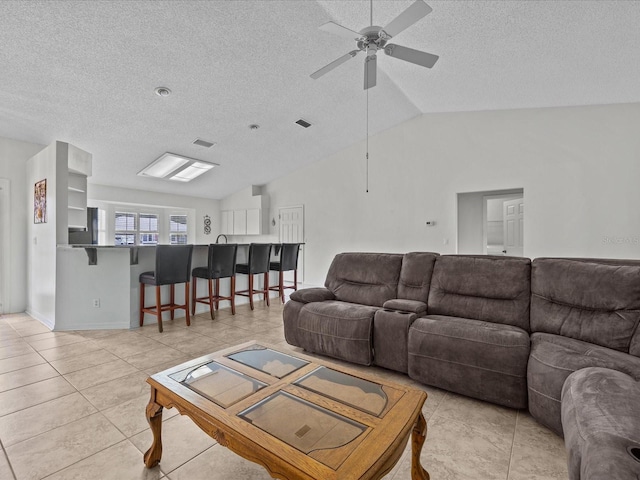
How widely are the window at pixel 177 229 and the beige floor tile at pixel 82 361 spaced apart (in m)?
5.31

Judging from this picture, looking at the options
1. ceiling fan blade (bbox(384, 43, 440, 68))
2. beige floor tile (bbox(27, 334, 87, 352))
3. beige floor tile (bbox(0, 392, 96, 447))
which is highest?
ceiling fan blade (bbox(384, 43, 440, 68))

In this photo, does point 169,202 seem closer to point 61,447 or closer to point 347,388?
point 61,447

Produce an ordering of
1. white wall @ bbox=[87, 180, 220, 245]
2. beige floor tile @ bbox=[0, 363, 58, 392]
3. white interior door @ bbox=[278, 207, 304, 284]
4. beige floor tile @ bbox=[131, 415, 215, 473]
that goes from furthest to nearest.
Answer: white interior door @ bbox=[278, 207, 304, 284] < white wall @ bbox=[87, 180, 220, 245] < beige floor tile @ bbox=[0, 363, 58, 392] < beige floor tile @ bbox=[131, 415, 215, 473]

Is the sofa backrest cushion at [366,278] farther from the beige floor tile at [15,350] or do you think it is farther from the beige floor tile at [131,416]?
the beige floor tile at [15,350]

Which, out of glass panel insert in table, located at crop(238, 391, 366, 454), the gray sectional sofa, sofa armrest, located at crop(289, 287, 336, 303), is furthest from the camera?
sofa armrest, located at crop(289, 287, 336, 303)

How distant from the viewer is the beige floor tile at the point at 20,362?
2686 millimetres

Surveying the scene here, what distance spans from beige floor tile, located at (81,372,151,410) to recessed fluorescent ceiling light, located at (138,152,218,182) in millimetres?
4213

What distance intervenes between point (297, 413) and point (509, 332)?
1.62 meters

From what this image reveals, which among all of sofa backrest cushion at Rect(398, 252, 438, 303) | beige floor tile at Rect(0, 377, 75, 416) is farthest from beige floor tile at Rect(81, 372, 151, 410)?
sofa backrest cushion at Rect(398, 252, 438, 303)

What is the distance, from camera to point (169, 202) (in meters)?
7.62

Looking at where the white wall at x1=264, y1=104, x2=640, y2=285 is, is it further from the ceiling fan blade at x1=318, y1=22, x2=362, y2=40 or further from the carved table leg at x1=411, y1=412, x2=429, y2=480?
the carved table leg at x1=411, y1=412, x2=429, y2=480

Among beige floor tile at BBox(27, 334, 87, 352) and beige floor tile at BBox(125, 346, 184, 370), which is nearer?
beige floor tile at BBox(125, 346, 184, 370)

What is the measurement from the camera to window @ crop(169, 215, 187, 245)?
796cm

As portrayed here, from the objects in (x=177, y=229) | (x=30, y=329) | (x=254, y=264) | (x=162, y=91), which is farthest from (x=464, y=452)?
(x=177, y=229)
